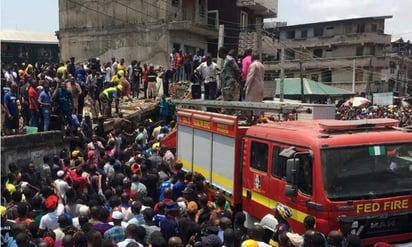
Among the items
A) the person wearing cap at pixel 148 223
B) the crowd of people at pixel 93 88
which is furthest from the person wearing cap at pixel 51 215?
the crowd of people at pixel 93 88

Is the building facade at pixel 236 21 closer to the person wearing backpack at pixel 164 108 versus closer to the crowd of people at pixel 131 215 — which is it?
the person wearing backpack at pixel 164 108

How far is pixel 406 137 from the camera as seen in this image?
637 cm

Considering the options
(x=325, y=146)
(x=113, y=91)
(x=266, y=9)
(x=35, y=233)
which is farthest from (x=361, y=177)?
(x=266, y=9)

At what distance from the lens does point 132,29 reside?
29078 mm

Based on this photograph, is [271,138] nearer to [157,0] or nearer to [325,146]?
[325,146]

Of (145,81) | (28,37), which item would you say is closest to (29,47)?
(28,37)

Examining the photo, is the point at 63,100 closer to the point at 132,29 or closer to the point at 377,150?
the point at 377,150

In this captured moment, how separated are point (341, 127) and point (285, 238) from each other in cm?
200

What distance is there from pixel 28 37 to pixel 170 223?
4449 cm

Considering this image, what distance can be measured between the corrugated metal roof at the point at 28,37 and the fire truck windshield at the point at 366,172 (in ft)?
135

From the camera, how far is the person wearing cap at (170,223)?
6.03m

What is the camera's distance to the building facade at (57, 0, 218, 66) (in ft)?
91.2

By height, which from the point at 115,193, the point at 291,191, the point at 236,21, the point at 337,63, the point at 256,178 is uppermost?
the point at 236,21

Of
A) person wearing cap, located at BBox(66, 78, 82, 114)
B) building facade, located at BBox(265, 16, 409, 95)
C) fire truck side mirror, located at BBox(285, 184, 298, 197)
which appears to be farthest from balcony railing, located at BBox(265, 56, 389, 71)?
fire truck side mirror, located at BBox(285, 184, 298, 197)
